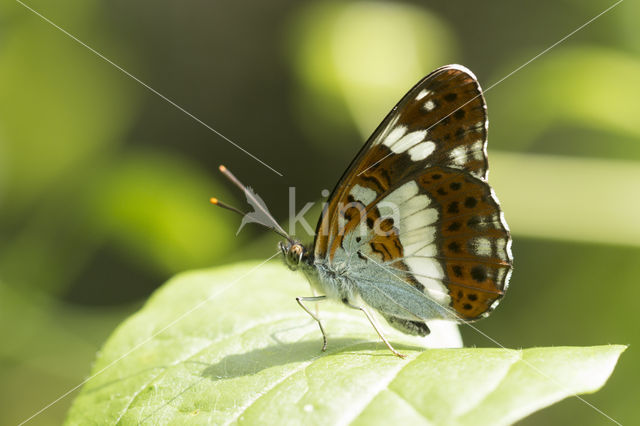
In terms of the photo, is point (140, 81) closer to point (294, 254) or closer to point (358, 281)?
point (294, 254)

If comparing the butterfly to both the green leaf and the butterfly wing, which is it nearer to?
the butterfly wing

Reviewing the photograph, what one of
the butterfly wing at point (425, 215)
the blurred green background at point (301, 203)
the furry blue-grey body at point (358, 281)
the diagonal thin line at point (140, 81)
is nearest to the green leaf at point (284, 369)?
the furry blue-grey body at point (358, 281)

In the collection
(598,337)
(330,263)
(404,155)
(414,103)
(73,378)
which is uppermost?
(414,103)

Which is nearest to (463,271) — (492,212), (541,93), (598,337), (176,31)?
(492,212)

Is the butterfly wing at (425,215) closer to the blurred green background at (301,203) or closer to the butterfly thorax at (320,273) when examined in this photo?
Result: the butterfly thorax at (320,273)

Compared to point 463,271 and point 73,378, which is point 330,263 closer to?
point 463,271

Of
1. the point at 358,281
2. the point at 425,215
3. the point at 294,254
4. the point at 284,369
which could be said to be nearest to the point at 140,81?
the point at 294,254

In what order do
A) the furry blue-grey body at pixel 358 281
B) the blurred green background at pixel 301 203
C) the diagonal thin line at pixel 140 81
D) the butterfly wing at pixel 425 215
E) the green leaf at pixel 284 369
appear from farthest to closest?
the diagonal thin line at pixel 140 81
the blurred green background at pixel 301 203
the furry blue-grey body at pixel 358 281
the butterfly wing at pixel 425 215
the green leaf at pixel 284 369
